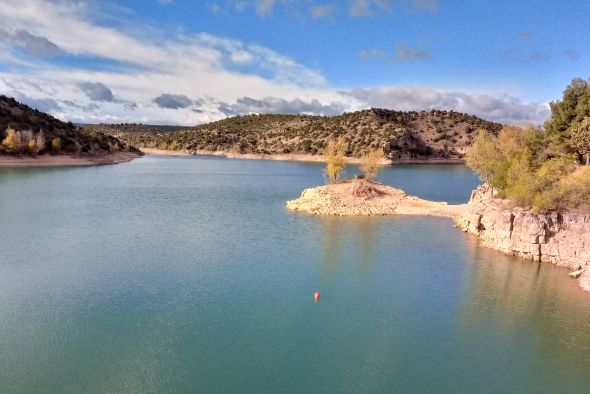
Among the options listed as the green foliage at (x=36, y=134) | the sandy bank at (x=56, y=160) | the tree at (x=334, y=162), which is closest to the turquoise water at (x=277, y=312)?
the tree at (x=334, y=162)

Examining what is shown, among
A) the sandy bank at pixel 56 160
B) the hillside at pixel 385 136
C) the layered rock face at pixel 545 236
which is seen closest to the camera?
the layered rock face at pixel 545 236

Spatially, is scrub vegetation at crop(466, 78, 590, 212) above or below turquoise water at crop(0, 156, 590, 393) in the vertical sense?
above

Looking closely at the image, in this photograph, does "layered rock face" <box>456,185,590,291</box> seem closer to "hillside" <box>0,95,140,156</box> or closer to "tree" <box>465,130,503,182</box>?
"tree" <box>465,130,503,182</box>

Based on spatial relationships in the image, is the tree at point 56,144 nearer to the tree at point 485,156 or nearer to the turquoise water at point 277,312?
the turquoise water at point 277,312

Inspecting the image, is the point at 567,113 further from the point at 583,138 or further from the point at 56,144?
the point at 56,144

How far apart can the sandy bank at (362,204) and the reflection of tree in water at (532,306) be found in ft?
60.0

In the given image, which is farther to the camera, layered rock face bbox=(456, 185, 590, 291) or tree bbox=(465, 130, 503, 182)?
tree bbox=(465, 130, 503, 182)

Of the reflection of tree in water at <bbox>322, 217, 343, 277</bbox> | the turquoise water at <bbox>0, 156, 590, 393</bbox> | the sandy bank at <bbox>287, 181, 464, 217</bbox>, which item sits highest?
the sandy bank at <bbox>287, 181, 464, 217</bbox>

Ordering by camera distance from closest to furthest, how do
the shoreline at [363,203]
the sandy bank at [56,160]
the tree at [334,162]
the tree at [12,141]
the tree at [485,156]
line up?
the shoreline at [363,203]
the tree at [485,156]
the tree at [334,162]
the sandy bank at [56,160]
the tree at [12,141]

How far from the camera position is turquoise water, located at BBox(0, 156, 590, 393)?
1747 centimetres

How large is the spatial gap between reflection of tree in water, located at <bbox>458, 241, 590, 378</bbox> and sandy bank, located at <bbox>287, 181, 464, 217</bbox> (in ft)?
60.0

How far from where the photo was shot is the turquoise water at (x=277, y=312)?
17.5 metres

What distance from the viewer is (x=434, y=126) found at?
614ft

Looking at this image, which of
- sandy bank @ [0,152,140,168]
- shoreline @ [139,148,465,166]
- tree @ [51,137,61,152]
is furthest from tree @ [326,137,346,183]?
shoreline @ [139,148,465,166]
